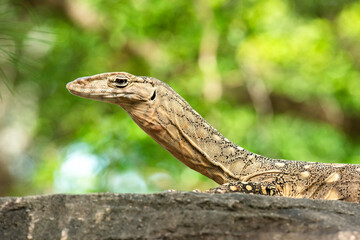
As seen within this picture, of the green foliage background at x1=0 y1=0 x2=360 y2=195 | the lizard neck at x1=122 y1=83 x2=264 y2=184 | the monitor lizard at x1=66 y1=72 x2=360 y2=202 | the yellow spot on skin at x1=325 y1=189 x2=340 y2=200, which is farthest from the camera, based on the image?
the green foliage background at x1=0 y1=0 x2=360 y2=195

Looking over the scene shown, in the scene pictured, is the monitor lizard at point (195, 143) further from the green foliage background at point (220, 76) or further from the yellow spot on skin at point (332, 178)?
the green foliage background at point (220, 76)

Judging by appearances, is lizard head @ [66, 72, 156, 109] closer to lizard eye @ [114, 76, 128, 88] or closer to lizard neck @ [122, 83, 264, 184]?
lizard eye @ [114, 76, 128, 88]

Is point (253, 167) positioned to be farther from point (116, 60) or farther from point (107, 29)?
point (116, 60)

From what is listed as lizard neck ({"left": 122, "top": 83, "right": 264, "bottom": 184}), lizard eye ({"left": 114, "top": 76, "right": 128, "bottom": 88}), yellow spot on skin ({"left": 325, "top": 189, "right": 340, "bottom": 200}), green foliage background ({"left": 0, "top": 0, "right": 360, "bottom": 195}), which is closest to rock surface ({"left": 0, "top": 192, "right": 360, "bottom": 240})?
yellow spot on skin ({"left": 325, "top": 189, "right": 340, "bottom": 200})

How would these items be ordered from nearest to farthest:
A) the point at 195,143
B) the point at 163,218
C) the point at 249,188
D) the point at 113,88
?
the point at 163,218 → the point at 249,188 → the point at 113,88 → the point at 195,143

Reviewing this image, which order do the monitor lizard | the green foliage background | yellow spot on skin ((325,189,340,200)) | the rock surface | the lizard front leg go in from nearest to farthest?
the rock surface
the lizard front leg
yellow spot on skin ((325,189,340,200))
the monitor lizard
the green foliage background

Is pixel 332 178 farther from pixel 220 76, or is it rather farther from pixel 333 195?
pixel 220 76

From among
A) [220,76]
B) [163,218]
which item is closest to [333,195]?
[163,218]
